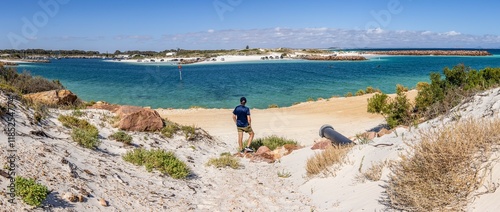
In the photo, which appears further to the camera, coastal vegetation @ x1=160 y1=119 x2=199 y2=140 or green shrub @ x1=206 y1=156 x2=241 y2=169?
coastal vegetation @ x1=160 y1=119 x2=199 y2=140

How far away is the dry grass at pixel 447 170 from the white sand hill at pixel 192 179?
201 millimetres

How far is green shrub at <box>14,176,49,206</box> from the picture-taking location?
14.3ft

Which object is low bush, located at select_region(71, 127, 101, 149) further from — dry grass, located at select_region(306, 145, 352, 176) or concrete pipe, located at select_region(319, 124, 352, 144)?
concrete pipe, located at select_region(319, 124, 352, 144)

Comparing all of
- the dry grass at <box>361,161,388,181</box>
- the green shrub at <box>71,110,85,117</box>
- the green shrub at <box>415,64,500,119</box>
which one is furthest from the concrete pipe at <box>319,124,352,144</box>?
the green shrub at <box>71,110,85,117</box>

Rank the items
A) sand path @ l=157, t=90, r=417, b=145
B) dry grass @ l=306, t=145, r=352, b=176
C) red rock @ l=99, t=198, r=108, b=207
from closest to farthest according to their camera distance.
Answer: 1. red rock @ l=99, t=198, r=108, b=207
2. dry grass @ l=306, t=145, r=352, b=176
3. sand path @ l=157, t=90, r=417, b=145

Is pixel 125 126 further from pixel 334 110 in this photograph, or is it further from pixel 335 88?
pixel 335 88

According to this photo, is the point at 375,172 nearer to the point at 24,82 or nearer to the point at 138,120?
the point at 138,120

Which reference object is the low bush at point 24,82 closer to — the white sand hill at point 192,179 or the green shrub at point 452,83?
the white sand hill at point 192,179

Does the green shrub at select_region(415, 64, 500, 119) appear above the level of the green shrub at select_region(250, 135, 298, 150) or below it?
above

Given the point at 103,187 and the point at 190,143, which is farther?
the point at 190,143

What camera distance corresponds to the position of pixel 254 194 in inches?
276

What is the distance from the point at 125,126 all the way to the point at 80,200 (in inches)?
212

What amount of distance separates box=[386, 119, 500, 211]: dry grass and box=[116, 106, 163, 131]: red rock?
7591 mm

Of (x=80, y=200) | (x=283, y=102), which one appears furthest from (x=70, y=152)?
(x=283, y=102)
